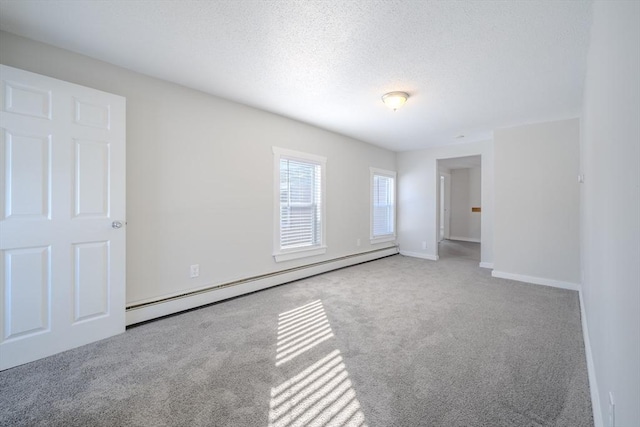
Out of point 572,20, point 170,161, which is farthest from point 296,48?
point 572,20

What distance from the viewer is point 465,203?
28.7ft

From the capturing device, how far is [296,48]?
2.19 meters

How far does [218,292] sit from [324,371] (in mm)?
1839

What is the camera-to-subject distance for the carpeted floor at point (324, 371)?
1478 millimetres

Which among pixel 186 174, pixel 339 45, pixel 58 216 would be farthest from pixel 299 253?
pixel 339 45

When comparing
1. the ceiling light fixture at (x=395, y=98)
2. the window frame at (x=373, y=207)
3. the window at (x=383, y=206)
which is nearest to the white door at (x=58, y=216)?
the ceiling light fixture at (x=395, y=98)

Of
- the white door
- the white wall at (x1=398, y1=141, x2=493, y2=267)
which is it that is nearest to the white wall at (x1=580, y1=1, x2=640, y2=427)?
the white door

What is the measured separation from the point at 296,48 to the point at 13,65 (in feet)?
7.25

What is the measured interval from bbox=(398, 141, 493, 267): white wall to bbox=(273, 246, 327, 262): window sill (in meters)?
2.56

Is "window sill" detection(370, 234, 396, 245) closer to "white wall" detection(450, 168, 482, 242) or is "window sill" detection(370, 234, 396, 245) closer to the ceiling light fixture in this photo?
the ceiling light fixture

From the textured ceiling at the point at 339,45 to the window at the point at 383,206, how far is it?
2.55m

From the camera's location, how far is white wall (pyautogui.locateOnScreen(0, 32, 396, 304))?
2.53 meters

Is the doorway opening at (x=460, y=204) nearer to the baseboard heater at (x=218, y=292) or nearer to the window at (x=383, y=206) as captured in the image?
the window at (x=383, y=206)

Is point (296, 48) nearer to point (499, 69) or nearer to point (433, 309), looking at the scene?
point (499, 69)
